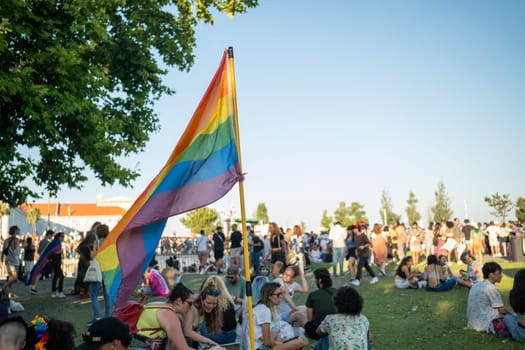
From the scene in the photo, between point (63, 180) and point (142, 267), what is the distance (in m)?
11.7

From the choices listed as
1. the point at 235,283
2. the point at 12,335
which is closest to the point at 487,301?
the point at 235,283

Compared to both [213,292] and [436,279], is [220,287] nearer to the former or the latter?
[213,292]

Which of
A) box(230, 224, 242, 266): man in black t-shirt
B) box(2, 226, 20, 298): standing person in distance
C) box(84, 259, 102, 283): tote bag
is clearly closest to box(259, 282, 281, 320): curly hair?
box(84, 259, 102, 283): tote bag

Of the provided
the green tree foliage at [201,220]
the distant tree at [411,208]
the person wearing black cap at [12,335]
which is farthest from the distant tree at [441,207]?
the person wearing black cap at [12,335]

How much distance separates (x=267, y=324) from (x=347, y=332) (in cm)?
144

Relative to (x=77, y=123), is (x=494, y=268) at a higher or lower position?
lower

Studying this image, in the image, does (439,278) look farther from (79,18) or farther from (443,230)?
(79,18)

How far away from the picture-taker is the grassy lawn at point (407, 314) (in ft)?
25.8

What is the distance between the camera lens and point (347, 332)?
18.0 ft

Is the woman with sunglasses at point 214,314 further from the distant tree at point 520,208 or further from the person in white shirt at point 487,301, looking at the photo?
the distant tree at point 520,208

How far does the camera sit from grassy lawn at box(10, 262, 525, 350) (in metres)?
7.85

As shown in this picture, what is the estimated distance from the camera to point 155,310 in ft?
18.1

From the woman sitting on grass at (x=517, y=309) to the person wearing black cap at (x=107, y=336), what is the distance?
19.1 ft

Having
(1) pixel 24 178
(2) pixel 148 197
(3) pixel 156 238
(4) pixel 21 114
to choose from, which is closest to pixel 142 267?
(3) pixel 156 238
